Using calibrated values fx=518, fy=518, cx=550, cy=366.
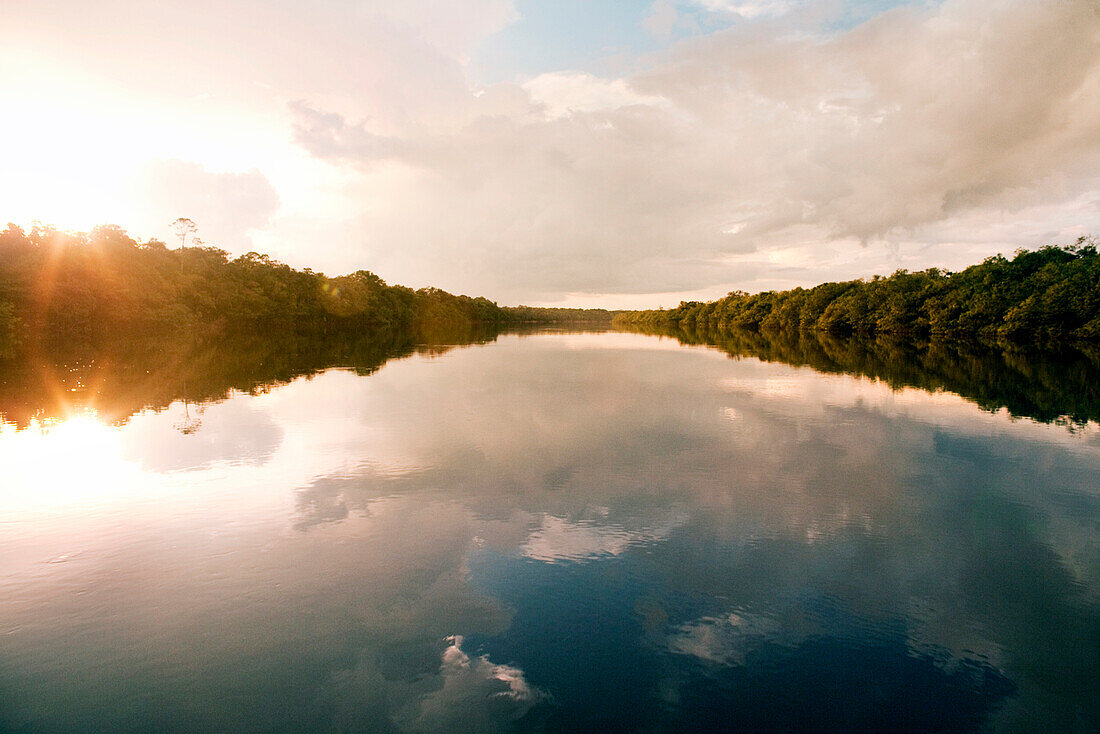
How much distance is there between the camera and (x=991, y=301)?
71.1m

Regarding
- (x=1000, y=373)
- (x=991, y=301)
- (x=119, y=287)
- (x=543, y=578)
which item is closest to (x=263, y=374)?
(x=543, y=578)

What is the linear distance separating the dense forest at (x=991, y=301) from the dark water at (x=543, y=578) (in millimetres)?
60964

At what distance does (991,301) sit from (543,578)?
289 feet

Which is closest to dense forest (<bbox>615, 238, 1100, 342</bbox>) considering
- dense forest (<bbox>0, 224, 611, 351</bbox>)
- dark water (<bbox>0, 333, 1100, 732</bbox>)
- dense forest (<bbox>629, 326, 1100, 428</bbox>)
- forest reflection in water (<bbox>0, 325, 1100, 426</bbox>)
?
dense forest (<bbox>629, 326, 1100, 428</bbox>)

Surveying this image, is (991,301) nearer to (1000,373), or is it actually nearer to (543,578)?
(1000,373)

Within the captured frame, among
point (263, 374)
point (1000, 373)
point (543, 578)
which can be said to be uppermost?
point (263, 374)

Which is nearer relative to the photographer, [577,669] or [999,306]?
[577,669]

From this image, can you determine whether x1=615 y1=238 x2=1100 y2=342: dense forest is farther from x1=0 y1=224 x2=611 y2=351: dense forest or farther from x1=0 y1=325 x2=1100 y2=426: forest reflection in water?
x1=0 y1=224 x2=611 y2=351: dense forest

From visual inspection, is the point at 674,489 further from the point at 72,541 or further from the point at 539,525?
the point at 72,541

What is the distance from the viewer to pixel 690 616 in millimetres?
7344

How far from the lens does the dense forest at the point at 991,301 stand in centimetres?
6203

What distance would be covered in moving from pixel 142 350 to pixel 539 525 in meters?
52.3

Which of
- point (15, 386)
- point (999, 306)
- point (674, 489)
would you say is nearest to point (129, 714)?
point (674, 489)

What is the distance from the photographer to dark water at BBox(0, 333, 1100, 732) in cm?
584
